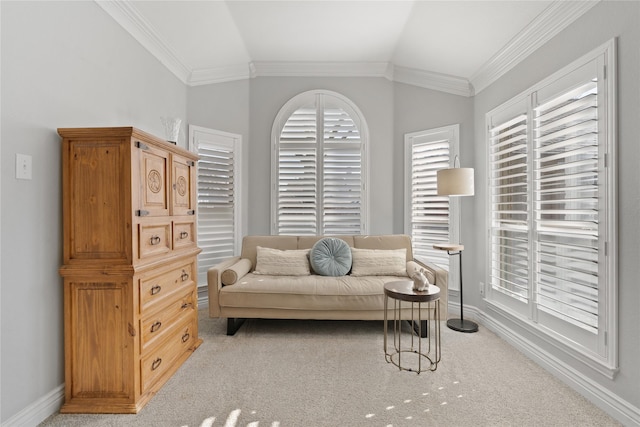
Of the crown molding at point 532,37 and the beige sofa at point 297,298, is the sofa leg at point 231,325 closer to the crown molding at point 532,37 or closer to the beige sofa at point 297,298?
the beige sofa at point 297,298

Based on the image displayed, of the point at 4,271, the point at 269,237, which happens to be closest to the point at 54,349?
→ the point at 4,271

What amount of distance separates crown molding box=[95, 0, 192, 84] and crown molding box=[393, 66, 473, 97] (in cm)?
255

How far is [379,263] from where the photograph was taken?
3.34m

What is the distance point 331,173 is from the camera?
4.04 metres

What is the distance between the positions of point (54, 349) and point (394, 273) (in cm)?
275

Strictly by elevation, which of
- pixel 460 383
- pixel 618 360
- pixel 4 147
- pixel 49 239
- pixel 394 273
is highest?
pixel 4 147

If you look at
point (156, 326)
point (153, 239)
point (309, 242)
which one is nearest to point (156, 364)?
point (156, 326)

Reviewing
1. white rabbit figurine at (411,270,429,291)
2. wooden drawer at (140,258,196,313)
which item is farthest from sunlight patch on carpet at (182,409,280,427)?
white rabbit figurine at (411,270,429,291)

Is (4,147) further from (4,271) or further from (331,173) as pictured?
(331,173)

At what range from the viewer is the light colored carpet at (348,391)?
5.93 feet

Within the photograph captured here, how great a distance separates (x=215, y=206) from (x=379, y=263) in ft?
6.73

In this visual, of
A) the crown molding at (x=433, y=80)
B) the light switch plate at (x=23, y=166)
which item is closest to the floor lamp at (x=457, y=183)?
the crown molding at (x=433, y=80)

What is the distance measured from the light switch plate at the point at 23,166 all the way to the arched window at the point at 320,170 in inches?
99.7

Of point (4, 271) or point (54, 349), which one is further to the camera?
point (54, 349)
